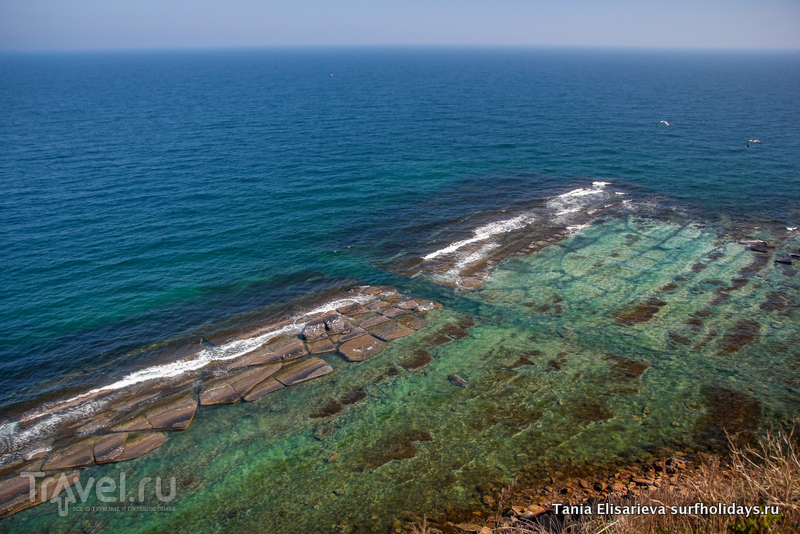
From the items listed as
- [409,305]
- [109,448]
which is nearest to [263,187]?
[409,305]

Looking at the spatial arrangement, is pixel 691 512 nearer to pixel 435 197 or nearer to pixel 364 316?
pixel 364 316

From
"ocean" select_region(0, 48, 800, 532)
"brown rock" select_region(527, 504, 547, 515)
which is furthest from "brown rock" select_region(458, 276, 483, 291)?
"brown rock" select_region(527, 504, 547, 515)

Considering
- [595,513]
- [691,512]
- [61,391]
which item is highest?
[691,512]

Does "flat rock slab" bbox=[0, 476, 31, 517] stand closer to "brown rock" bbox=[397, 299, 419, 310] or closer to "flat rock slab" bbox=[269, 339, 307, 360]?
"flat rock slab" bbox=[269, 339, 307, 360]

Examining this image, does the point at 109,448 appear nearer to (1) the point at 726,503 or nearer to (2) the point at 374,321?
(2) the point at 374,321

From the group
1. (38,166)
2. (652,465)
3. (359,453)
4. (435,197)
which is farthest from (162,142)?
(652,465)

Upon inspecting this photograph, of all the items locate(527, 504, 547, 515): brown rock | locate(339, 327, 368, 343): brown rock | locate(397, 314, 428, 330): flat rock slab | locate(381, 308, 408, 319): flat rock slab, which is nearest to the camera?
locate(527, 504, 547, 515): brown rock

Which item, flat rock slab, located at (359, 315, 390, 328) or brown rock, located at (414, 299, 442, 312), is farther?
brown rock, located at (414, 299, 442, 312)

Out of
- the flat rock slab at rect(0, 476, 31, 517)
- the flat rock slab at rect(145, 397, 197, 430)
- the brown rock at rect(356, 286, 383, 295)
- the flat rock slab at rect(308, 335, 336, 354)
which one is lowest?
the flat rock slab at rect(0, 476, 31, 517)
